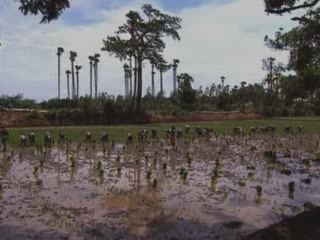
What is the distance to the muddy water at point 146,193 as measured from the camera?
28.1ft

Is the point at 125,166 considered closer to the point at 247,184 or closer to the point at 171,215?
the point at 247,184

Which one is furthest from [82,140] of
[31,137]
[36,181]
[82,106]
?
[82,106]

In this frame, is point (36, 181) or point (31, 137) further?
point (31, 137)

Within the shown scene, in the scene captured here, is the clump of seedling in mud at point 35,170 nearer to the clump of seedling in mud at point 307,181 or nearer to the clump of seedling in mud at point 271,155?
the clump of seedling in mud at point 307,181

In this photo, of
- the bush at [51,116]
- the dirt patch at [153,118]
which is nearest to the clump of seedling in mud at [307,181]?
the dirt patch at [153,118]

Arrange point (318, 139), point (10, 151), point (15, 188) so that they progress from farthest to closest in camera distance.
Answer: point (318, 139) < point (10, 151) < point (15, 188)

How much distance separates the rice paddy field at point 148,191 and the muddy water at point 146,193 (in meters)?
0.02

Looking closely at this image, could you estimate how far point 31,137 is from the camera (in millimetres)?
21984

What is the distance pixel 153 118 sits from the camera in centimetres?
4703

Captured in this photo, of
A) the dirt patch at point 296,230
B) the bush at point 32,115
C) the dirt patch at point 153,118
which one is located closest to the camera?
the dirt patch at point 296,230

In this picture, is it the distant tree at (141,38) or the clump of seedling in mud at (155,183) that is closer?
the clump of seedling in mud at (155,183)

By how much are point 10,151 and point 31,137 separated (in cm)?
233

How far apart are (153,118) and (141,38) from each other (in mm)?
6761

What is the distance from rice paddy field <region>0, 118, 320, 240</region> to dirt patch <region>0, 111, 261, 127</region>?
654 inches
